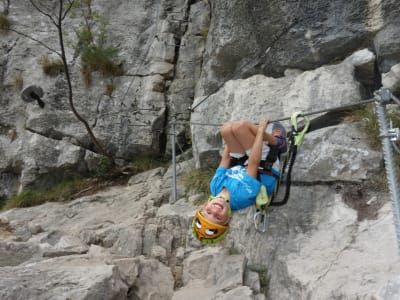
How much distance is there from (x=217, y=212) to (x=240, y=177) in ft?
1.43

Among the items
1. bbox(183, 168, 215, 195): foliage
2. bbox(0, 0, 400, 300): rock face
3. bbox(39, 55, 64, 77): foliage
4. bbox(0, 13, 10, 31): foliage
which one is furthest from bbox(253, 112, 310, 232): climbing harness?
bbox(0, 13, 10, 31): foliage

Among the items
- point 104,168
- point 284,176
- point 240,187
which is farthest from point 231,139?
point 104,168

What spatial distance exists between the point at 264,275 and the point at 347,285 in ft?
3.49

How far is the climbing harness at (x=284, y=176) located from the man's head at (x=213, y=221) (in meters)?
0.36

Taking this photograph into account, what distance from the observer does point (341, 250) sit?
3.32 m

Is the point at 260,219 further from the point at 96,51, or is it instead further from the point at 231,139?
the point at 96,51

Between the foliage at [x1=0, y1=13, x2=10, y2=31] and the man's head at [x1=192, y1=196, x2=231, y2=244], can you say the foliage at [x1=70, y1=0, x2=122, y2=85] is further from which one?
the man's head at [x1=192, y1=196, x2=231, y2=244]

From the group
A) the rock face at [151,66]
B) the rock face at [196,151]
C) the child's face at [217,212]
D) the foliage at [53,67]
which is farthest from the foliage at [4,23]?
the child's face at [217,212]

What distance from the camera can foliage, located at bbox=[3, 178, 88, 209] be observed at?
24.6 feet

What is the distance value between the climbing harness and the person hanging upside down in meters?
0.07

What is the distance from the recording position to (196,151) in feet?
20.6

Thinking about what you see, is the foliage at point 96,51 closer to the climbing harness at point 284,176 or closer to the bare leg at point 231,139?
the bare leg at point 231,139

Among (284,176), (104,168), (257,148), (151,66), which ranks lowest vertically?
(104,168)

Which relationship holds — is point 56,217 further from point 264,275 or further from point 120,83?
point 264,275
